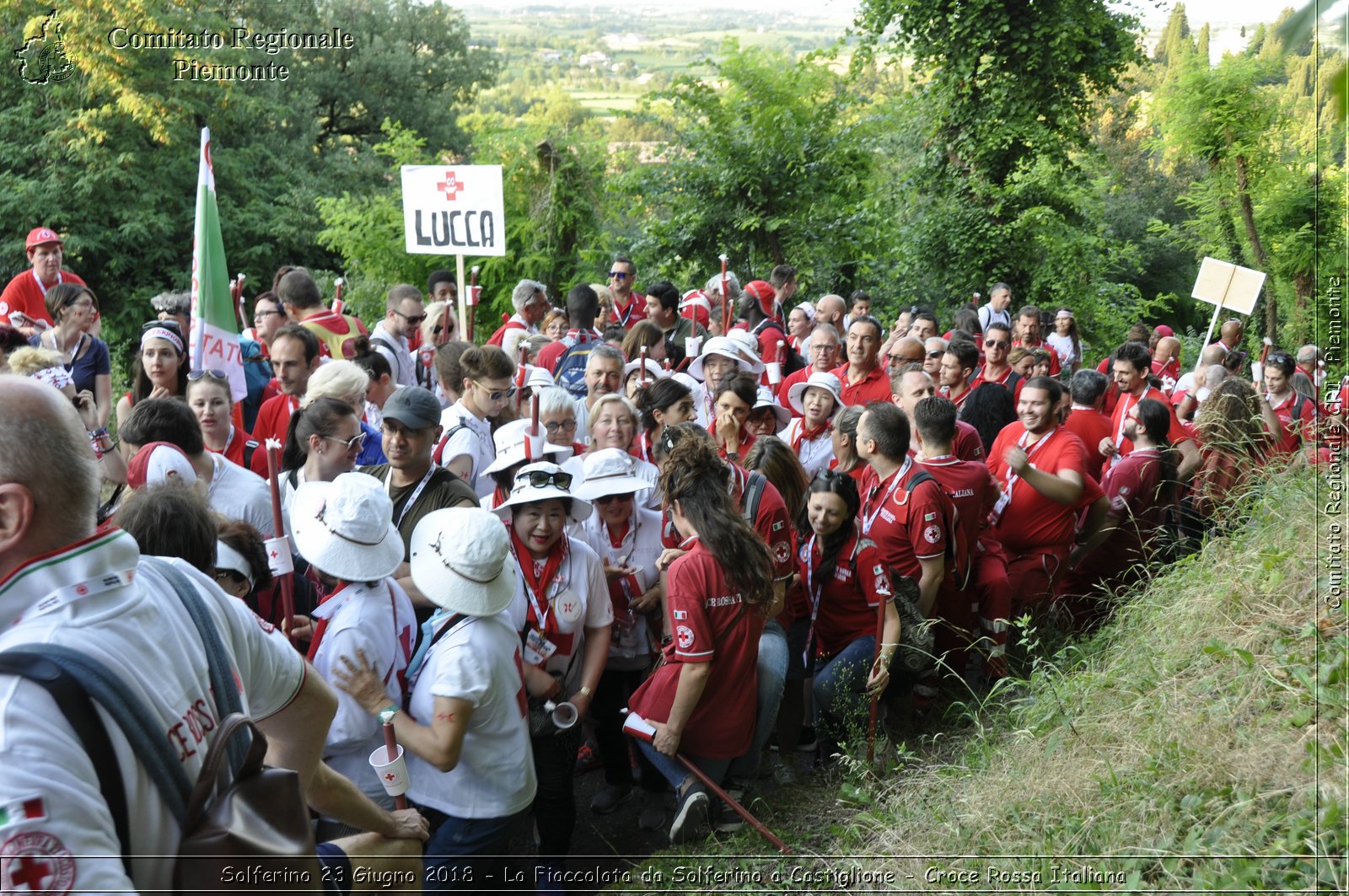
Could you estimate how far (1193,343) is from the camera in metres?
21.5

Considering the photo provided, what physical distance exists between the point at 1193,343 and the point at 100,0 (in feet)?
68.4

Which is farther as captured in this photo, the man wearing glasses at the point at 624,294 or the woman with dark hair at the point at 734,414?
the man wearing glasses at the point at 624,294

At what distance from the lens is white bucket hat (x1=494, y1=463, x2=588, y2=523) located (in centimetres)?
426

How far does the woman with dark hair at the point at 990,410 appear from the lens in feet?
23.9

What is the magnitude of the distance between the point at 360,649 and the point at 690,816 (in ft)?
5.51

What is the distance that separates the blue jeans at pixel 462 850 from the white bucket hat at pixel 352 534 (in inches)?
34.3

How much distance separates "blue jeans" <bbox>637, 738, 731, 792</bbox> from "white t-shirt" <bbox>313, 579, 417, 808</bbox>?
1.24 m

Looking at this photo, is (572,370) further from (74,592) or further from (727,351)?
(74,592)

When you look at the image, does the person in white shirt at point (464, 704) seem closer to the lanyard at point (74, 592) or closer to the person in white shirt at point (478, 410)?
the lanyard at point (74, 592)

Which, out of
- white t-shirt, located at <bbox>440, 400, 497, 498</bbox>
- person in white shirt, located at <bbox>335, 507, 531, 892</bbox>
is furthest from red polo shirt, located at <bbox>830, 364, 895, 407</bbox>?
person in white shirt, located at <bbox>335, 507, 531, 892</bbox>

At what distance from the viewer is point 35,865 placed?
1.51m

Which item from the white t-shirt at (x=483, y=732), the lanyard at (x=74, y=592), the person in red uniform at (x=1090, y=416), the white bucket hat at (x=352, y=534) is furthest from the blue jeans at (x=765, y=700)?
the person in red uniform at (x=1090, y=416)

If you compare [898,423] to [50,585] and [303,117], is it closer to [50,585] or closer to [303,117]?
[50,585]

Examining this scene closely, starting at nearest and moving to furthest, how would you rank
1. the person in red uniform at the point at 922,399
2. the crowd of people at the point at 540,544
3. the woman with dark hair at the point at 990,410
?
the crowd of people at the point at 540,544, the person in red uniform at the point at 922,399, the woman with dark hair at the point at 990,410
